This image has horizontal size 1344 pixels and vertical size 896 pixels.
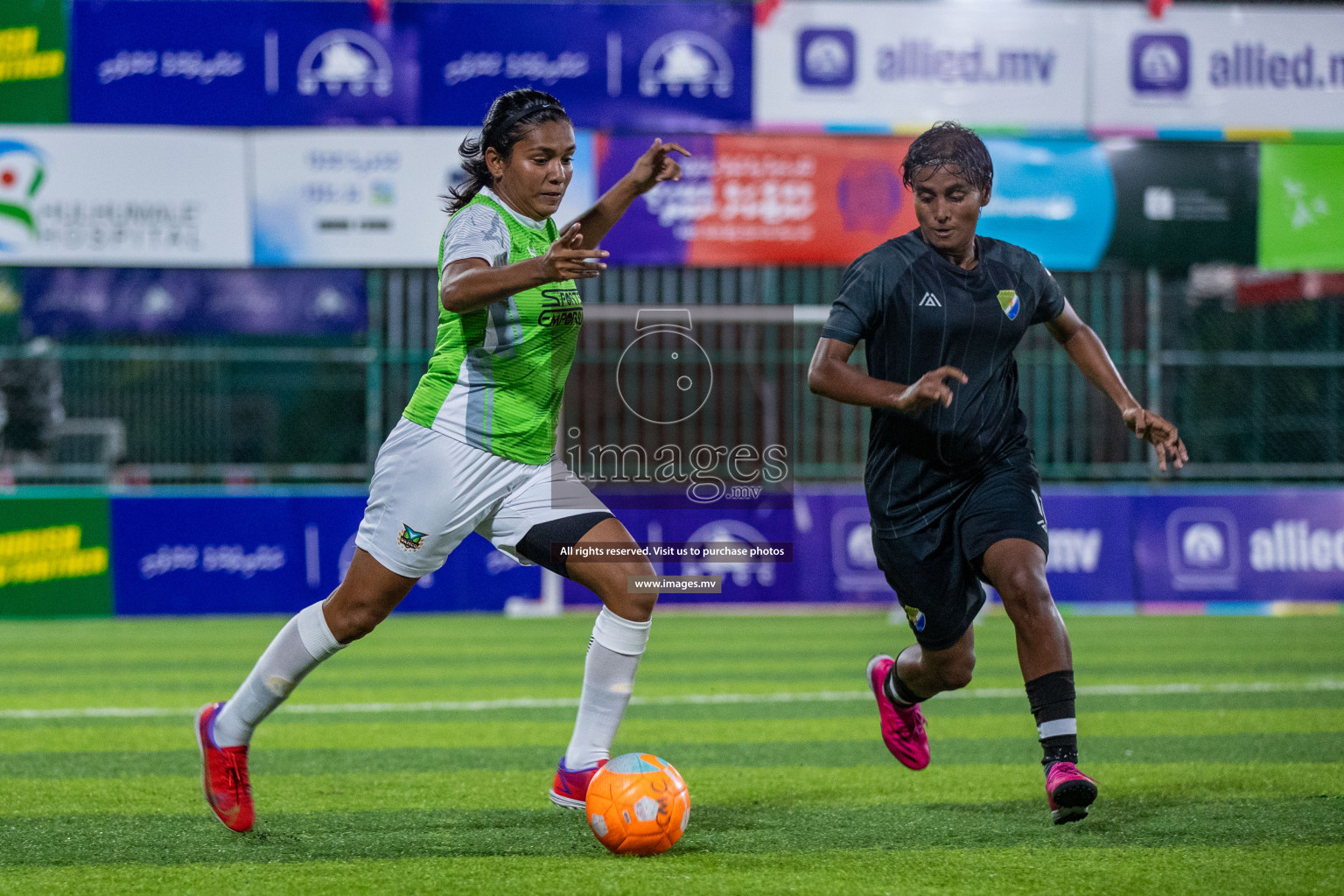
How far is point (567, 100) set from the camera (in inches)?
556

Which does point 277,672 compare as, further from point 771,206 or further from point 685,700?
point 771,206

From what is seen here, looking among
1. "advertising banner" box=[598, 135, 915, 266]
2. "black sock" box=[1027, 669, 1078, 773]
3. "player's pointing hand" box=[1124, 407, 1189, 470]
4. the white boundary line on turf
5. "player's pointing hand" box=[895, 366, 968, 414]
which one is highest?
"advertising banner" box=[598, 135, 915, 266]

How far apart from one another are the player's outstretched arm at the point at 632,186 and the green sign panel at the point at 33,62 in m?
10.8

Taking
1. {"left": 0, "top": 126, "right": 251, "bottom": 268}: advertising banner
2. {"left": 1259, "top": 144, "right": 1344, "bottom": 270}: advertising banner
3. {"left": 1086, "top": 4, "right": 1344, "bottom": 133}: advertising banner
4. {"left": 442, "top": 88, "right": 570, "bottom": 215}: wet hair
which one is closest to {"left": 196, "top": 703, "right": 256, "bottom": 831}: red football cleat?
{"left": 442, "top": 88, "right": 570, "bottom": 215}: wet hair

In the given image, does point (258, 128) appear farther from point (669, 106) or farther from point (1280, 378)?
point (1280, 378)

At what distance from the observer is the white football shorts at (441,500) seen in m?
4.53

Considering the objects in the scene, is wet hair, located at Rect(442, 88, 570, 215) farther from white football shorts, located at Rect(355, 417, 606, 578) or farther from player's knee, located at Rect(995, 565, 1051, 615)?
player's knee, located at Rect(995, 565, 1051, 615)

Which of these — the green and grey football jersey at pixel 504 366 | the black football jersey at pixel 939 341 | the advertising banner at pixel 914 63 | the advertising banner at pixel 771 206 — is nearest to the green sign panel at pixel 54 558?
the advertising banner at pixel 771 206

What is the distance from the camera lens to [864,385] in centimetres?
446

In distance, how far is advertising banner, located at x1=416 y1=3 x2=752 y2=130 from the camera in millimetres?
14070

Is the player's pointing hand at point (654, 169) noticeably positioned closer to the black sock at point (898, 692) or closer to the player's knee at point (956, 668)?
the player's knee at point (956, 668)

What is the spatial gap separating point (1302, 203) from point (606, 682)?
12.3m

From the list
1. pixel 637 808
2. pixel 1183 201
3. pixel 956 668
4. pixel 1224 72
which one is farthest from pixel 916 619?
pixel 1224 72

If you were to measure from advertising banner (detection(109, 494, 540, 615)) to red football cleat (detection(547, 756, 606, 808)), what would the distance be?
361 inches
